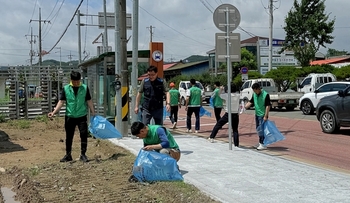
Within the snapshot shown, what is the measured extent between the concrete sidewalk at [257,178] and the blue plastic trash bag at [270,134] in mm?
858

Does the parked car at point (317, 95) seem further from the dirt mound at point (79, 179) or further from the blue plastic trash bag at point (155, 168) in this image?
the blue plastic trash bag at point (155, 168)

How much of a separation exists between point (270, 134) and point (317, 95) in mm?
12770

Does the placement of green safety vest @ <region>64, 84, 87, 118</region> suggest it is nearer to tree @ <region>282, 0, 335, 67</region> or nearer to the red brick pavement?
the red brick pavement

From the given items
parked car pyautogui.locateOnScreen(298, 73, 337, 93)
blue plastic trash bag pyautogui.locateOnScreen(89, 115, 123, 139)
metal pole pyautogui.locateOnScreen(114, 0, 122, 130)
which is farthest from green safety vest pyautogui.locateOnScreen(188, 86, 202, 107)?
parked car pyautogui.locateOnScreen(298, 73, 337, 93)

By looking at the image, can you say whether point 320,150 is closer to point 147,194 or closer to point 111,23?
point 147,194

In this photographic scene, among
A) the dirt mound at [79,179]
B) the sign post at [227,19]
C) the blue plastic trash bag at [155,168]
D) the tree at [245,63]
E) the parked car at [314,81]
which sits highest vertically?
the tree at [245,63]

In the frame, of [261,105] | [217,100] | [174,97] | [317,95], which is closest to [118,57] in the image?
[217,100]

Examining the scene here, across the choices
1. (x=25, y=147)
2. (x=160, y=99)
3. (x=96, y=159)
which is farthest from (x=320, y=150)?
(x=25, y=147)

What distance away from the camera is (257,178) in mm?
6887

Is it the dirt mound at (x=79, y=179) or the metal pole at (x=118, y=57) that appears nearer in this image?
the dirt mound at (x=79, y=179)

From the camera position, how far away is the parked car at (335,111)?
13.2 meters

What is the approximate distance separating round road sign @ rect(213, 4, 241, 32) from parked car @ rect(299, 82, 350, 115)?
12734mm

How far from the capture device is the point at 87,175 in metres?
7.39

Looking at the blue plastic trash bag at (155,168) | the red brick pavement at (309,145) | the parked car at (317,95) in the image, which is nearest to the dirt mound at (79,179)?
the blue plastic trash bag at (155,168)
